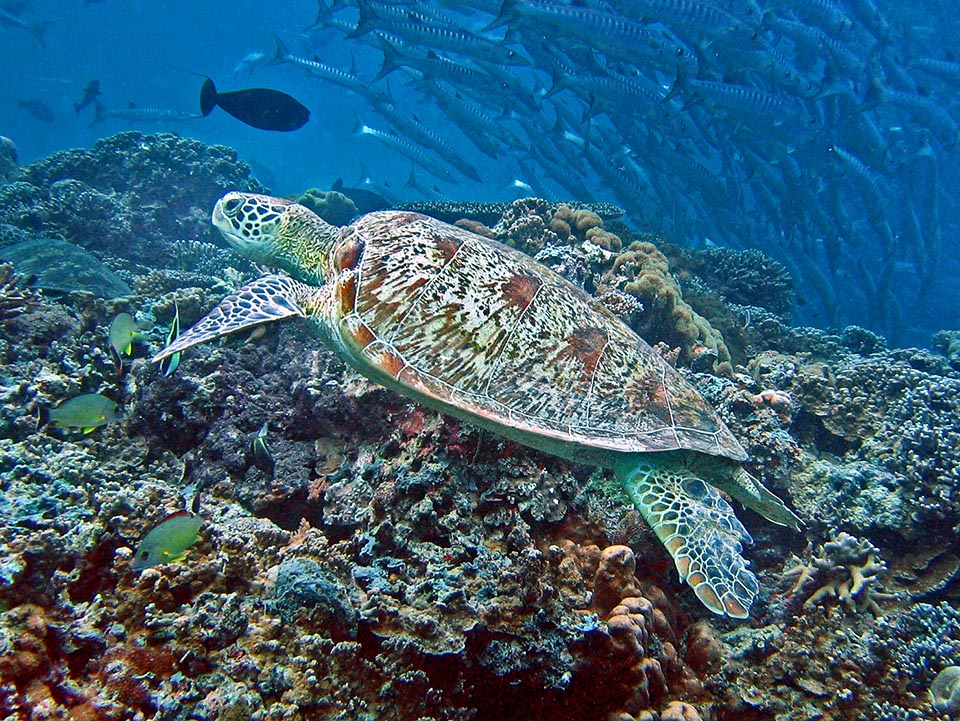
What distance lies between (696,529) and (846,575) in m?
1.26

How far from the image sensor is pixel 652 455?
3209mm

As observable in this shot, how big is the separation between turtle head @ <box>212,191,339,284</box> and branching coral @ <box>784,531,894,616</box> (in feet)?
14.3

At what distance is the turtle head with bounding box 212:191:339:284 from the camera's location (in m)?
4.20

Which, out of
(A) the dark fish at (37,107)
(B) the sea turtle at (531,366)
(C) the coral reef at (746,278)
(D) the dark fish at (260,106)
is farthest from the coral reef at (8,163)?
(A) the dark fish at (37,107)

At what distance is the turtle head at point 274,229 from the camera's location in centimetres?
420

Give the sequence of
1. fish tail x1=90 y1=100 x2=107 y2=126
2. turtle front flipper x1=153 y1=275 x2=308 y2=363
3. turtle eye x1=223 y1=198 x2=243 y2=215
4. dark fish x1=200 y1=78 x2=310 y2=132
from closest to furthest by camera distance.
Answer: turtle front flipper x1=153 y1=275 x2=308 y2=363, turtle eye x1=223 y1=198 x2=243 y2=215, dark fish x1=200 y1=78 x2=310 y2=132, fish tail x1=90 y1=100 x2=107 y2=126

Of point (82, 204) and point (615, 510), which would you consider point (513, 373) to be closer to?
point (615, 510)

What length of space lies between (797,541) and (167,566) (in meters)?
4.42

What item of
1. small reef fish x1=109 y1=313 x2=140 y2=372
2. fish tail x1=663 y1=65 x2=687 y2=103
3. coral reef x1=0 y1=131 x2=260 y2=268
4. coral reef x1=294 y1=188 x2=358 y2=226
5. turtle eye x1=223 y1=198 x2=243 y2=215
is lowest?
coral reef x1=0 y1=131 x2=260 y2=268

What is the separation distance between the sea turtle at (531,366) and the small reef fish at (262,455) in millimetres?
747

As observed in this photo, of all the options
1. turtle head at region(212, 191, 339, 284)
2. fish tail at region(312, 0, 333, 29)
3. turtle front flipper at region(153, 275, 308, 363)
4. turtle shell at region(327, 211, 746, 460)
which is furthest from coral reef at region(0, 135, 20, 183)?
turtle shell at region(327, 211, 746, 460)

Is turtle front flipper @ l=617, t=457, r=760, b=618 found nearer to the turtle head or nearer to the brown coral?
the brown coral

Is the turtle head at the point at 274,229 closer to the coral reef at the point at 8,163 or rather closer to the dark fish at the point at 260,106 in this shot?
the dark fish at the point at 260,106

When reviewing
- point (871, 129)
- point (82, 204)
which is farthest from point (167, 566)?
point (871, 129)
